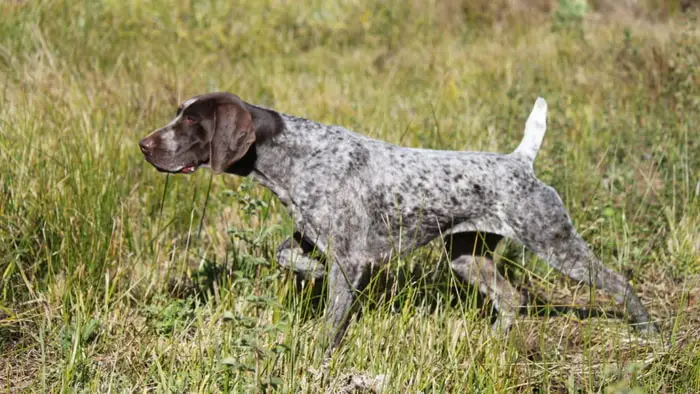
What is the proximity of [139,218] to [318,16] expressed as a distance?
590 cm

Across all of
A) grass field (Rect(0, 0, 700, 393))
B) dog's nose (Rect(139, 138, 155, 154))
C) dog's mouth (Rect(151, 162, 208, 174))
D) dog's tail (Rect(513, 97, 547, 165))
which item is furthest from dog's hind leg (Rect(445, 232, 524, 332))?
dog's nose (Rect(139, 138, 155, 154))

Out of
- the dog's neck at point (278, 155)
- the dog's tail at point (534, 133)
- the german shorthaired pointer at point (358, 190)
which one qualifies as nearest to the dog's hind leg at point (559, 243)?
the german shorthaired pointer at point (358, 190)

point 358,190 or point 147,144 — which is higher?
point 147,144

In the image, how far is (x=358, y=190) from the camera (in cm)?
379

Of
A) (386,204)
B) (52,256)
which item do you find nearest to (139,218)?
(52,256)

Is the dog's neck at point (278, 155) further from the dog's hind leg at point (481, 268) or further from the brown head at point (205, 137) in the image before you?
the dog's hind leg at point (481, 268)

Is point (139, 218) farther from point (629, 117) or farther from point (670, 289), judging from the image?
point (629, 117)

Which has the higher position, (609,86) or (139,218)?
(609,86)

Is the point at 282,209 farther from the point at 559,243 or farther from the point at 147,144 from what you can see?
the point at 559,243

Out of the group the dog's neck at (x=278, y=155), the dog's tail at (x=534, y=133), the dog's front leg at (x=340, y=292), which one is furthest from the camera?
the dog's tail at (x=534, y=133)

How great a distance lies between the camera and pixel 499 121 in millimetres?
6324

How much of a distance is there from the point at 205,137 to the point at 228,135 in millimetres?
124

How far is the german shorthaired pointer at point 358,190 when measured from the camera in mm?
3688

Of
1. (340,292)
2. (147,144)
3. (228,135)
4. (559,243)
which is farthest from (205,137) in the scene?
(559,243)
